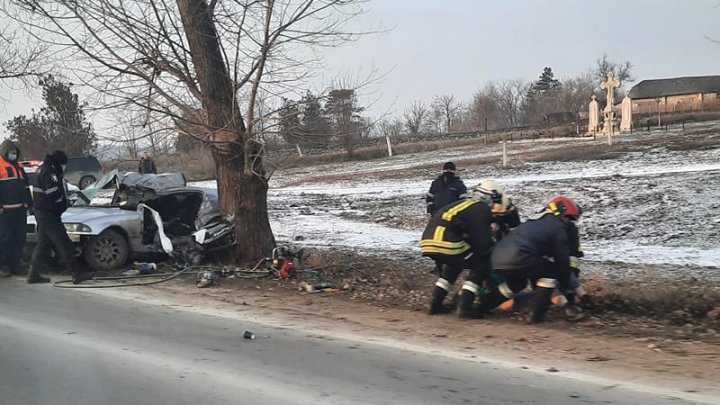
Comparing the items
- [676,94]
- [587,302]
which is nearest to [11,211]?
[587,302]

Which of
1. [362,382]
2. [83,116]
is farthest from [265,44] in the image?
[362,382]

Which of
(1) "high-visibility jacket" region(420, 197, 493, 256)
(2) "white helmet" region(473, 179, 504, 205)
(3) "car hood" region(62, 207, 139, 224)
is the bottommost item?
(1) "high-visibility jacket" region(420, 197, 493, 256)

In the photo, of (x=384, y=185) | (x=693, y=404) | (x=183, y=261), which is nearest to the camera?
(x=693, y=404)

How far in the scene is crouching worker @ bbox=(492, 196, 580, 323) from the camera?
275 inches

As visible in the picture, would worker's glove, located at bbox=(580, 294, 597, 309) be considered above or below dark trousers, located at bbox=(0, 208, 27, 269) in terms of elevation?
below

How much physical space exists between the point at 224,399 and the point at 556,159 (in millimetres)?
23519

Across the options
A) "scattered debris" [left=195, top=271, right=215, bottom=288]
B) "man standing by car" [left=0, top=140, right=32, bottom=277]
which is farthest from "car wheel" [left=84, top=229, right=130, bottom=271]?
"scattered debris" [left=195, top=271, right=215, bottom=288]

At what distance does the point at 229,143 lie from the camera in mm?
10445

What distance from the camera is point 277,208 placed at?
19906 mm

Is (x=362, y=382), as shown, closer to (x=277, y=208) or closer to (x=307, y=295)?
(x=307, y=295)

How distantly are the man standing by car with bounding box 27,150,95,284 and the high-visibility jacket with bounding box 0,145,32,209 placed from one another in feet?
2.02

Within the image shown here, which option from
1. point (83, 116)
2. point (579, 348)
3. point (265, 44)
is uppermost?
point (265, 44)

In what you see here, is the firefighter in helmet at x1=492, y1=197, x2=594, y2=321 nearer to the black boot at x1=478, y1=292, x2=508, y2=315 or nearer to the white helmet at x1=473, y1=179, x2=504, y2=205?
the black boot at x1=478, y1=292, x2=508, y2=315

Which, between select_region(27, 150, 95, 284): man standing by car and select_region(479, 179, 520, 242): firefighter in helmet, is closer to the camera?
select_region(479, 179, 520, 242): firefighter in helmet
